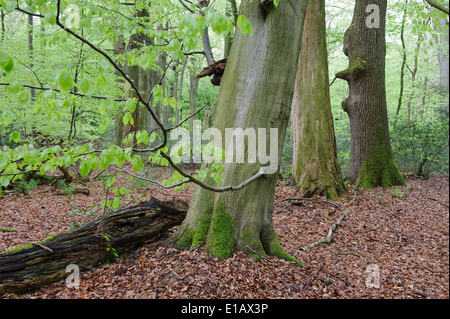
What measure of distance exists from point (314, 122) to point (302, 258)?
4.10 meters

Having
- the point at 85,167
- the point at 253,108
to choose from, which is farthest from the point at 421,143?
the point at 85,167

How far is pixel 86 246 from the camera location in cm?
339

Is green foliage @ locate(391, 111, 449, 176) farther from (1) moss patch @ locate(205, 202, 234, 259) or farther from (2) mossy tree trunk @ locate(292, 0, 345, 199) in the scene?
(1) moss patch @ locate(205, 202, 234, 259)

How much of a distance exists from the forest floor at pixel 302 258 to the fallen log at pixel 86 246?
0.39 feet

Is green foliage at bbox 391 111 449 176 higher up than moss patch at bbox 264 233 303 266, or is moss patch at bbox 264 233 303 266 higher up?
green foliage at bbox 391 111 449 176

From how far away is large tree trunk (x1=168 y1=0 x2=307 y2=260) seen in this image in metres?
3.50

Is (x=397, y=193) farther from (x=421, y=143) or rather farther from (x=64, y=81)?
(x=64, y=81)

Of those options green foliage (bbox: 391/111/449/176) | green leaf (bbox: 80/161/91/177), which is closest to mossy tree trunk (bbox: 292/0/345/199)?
green foliage (bbox: 391/111/449/176)

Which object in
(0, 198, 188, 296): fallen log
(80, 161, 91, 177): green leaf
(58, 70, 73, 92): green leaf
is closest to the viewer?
(58, 70, 73, 92): green leaf

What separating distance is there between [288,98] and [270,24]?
35.6 inches

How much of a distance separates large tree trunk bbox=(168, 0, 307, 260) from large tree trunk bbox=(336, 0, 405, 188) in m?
5.59
